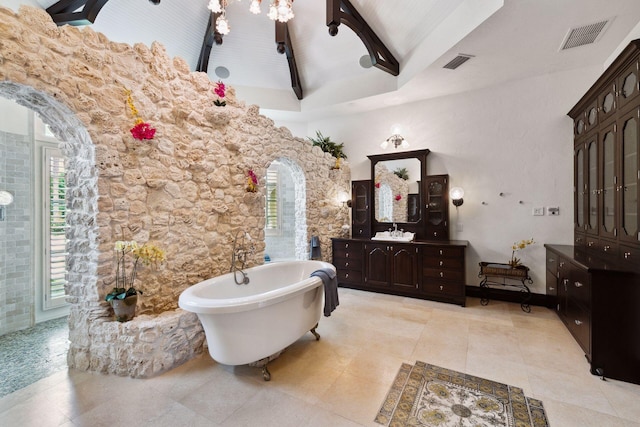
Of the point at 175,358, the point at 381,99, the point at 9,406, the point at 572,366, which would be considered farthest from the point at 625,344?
the point at 9,406

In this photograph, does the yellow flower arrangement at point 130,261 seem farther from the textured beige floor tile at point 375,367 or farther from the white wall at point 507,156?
the white wall at point 507,156

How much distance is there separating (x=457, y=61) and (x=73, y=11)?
14.6 ft

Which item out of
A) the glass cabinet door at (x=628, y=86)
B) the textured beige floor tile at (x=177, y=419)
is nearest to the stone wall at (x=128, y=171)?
the textured beige floor tile at (x=177, y=419)

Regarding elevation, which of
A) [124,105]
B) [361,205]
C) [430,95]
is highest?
[430,95]

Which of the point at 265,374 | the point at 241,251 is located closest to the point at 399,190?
the point at 241,251

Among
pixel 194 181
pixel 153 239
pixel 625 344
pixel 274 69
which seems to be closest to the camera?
pixel 625 344

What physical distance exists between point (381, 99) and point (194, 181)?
3.30 meters

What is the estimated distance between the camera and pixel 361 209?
16.6ft

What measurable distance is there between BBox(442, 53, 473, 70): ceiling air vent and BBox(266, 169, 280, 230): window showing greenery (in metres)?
3.90

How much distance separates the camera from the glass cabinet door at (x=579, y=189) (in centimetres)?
329

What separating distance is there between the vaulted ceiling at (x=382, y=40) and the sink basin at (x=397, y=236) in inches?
89.6

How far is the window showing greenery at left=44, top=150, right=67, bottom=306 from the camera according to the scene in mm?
3246

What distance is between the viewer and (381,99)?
4.56 meters

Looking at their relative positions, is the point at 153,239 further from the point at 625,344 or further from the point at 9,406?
the point at 625,344
